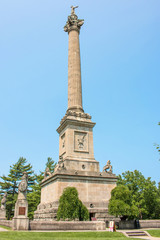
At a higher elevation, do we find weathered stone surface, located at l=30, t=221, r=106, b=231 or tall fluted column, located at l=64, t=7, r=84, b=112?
tall fluted column, located at l=64, t=7, r=84, b=112

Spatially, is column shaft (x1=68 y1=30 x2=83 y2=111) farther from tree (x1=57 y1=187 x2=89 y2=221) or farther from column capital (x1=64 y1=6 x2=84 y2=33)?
tree (x1=57 y1=187 x2=89 y2=221)

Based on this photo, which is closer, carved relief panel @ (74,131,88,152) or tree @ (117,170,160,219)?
carved relief panel @ (74,131,88,152)

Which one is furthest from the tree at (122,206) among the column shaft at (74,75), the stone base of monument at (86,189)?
the column shaft at (74,75)

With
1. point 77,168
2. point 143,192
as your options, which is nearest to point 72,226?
point 77,168

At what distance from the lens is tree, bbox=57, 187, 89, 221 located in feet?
60.6

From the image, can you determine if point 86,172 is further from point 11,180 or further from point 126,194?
point 11,180

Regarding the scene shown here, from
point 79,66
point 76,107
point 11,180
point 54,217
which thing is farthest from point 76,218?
point 11,180

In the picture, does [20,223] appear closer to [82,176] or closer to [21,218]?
[21,218]

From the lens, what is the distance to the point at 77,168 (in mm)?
25734

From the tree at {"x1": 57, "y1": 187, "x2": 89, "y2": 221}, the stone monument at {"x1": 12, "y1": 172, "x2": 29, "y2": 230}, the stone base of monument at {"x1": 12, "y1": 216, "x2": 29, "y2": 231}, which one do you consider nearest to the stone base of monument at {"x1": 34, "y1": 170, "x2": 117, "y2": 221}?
the tree at {"x1": 57, "y1": 187, "x2": 89, "y2": 221}

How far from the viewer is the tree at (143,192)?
4134 cm

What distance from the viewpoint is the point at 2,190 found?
5166 centimetres

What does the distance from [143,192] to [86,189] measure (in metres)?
21.6

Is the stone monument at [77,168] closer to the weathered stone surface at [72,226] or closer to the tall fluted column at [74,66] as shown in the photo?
the tall fluted column at [74,66]
